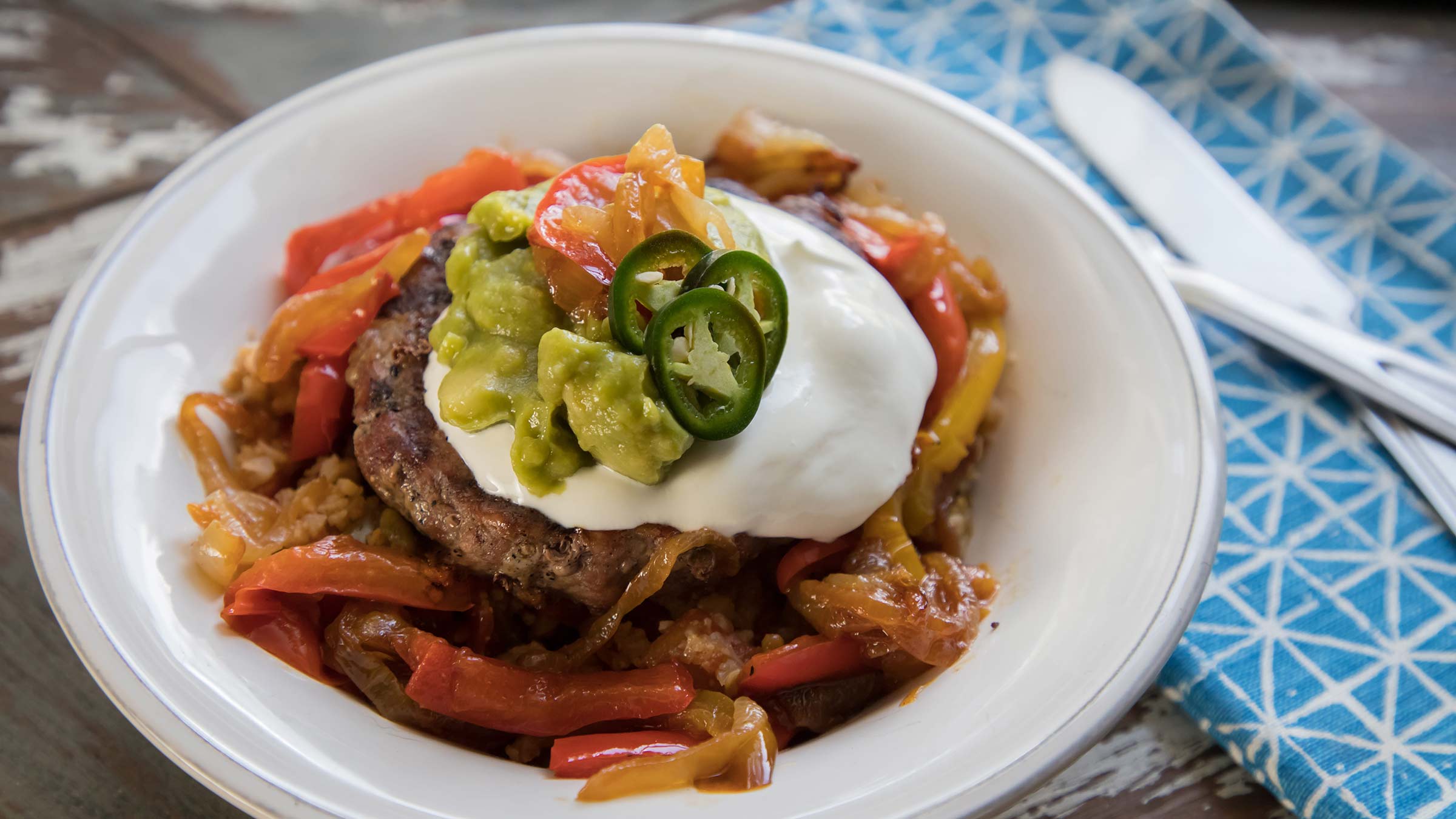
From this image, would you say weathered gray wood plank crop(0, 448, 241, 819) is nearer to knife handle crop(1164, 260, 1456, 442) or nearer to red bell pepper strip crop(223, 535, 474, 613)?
red bell pepper strip crop(223, 535, 474, 613)

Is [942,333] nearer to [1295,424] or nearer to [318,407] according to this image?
[1295,424]

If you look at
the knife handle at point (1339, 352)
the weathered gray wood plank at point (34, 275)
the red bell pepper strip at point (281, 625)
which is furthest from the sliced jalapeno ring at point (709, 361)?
the weathered gray wood plank at point (34, 275)

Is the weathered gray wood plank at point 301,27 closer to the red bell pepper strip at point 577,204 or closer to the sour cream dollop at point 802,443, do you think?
the red bell pepper strip at point 577,204

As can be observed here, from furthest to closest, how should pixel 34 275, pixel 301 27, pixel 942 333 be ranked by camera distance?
pixel 301 27
pixel 34 275
pixel 942 333

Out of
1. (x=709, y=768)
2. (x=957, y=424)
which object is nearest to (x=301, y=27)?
(x=957, y=424)

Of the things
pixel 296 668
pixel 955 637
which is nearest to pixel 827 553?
pixel 955 637

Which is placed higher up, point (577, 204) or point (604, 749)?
point (577, 204)
